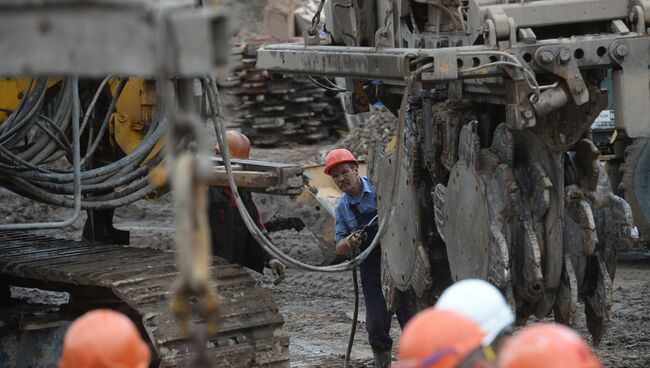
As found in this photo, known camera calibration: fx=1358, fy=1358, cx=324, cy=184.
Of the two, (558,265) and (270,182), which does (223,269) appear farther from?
(558,265)

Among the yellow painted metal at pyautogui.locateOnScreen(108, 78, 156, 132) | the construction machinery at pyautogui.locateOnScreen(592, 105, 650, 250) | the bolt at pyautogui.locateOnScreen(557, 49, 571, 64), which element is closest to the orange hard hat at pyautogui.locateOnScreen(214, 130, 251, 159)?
the yellow painted metal at pyautogui.locateOnScreen(108, 78, 156, 132)

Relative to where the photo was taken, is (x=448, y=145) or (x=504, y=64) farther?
(x=448, y=145)

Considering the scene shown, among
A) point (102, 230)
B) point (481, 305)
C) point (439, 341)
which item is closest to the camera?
point (439, 341)

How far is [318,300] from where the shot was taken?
1267cm

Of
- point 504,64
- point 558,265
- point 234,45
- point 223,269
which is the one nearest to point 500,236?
point 558,265

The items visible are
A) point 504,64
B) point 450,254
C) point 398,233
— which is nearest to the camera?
point 504,64

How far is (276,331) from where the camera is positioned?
7.55 metres

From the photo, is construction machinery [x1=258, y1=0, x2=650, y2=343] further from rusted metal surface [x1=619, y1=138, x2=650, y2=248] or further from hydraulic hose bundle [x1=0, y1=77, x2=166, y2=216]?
rusted metal surface [x1=619, y1=138, x2=650, y2=248]

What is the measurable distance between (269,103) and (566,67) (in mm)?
13795

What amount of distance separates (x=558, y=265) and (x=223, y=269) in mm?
1955

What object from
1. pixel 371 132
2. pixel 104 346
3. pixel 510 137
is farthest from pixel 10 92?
pixel 371 132

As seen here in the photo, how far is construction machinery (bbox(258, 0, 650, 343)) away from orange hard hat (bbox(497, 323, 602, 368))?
3.52m

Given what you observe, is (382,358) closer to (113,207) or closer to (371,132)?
(113,207)

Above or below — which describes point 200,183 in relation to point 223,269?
above
